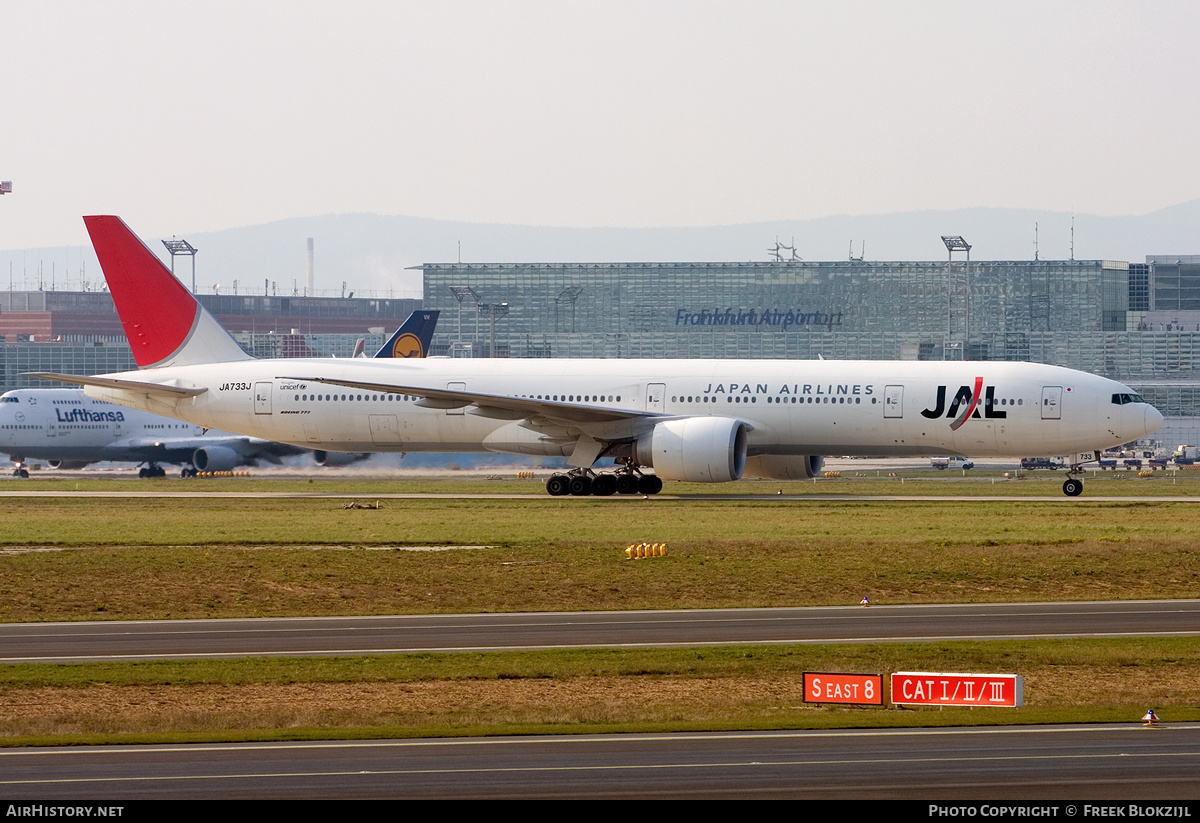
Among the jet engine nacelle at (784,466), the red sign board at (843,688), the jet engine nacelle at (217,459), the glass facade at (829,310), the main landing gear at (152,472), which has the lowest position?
the main landing gear at (152,472)

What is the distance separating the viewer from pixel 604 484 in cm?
5231

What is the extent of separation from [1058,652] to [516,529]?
20.2 meters

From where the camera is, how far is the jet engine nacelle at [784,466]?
5344cm

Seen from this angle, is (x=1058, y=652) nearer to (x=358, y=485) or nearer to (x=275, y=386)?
(x=275, y=386)

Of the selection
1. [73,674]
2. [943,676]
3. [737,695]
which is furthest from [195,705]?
[943,676]

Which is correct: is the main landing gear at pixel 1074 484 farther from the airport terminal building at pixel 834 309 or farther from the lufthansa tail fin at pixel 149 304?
the airport terminal building at pixel 834 309

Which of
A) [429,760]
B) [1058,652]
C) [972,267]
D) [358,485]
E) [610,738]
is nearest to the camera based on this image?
[429,760]

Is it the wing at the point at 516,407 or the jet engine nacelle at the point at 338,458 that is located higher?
the wing at the point at 516,407

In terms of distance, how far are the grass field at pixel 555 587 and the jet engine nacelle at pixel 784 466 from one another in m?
2.17

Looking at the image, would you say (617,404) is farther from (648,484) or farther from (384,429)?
(384,429)

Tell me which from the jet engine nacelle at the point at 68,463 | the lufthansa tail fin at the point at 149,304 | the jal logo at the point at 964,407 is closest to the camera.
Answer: the jal logo at the point at 964,407

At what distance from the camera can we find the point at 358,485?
2515 inches

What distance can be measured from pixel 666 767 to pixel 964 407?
36.6 metres

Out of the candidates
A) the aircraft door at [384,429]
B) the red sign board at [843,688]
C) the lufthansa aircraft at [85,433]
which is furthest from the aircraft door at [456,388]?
the red sign board at [843,688]
